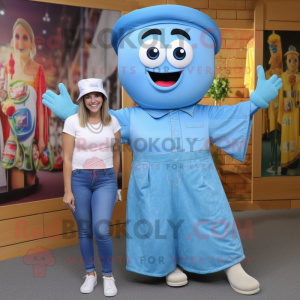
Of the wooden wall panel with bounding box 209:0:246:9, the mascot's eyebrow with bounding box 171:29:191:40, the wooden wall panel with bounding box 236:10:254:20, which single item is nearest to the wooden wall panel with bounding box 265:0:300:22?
the wooden wall panel with bounding box 236:10:254:20

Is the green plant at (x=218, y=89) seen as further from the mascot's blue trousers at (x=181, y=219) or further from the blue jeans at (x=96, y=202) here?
the blue jeans at (x=96, y=202)

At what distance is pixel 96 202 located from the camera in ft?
7.24

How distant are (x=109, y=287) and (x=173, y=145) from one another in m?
0.91

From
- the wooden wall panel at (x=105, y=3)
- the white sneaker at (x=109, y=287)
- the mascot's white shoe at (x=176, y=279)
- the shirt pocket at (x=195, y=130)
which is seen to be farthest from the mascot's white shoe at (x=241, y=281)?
the wooden wall panel at (x=105, y=3)

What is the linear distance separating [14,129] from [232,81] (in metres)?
2.48

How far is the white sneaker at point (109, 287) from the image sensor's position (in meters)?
2.25

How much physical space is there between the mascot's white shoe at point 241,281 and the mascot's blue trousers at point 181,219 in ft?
0.17

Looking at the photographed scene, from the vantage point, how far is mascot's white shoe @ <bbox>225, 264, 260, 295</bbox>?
225cm

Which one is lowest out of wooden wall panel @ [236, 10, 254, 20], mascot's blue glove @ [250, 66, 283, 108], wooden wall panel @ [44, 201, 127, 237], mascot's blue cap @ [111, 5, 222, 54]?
wooden wall panel @ [44, 201, 127, 237]

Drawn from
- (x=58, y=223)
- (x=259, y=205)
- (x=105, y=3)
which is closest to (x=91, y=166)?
(x=58, y=223)

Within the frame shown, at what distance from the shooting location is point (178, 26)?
2.32 m

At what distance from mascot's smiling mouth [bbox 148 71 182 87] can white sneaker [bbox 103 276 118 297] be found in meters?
1.21

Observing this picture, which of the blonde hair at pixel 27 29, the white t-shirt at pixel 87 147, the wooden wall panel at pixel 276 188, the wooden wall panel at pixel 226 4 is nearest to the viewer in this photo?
the white t-shirt at pixel 87 147

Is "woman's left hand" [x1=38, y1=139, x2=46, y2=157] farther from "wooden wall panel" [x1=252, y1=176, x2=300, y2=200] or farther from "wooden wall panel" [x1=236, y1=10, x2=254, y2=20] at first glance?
"wooden wall panel" [x1=236, y1=10, x2=254, y2=20]
